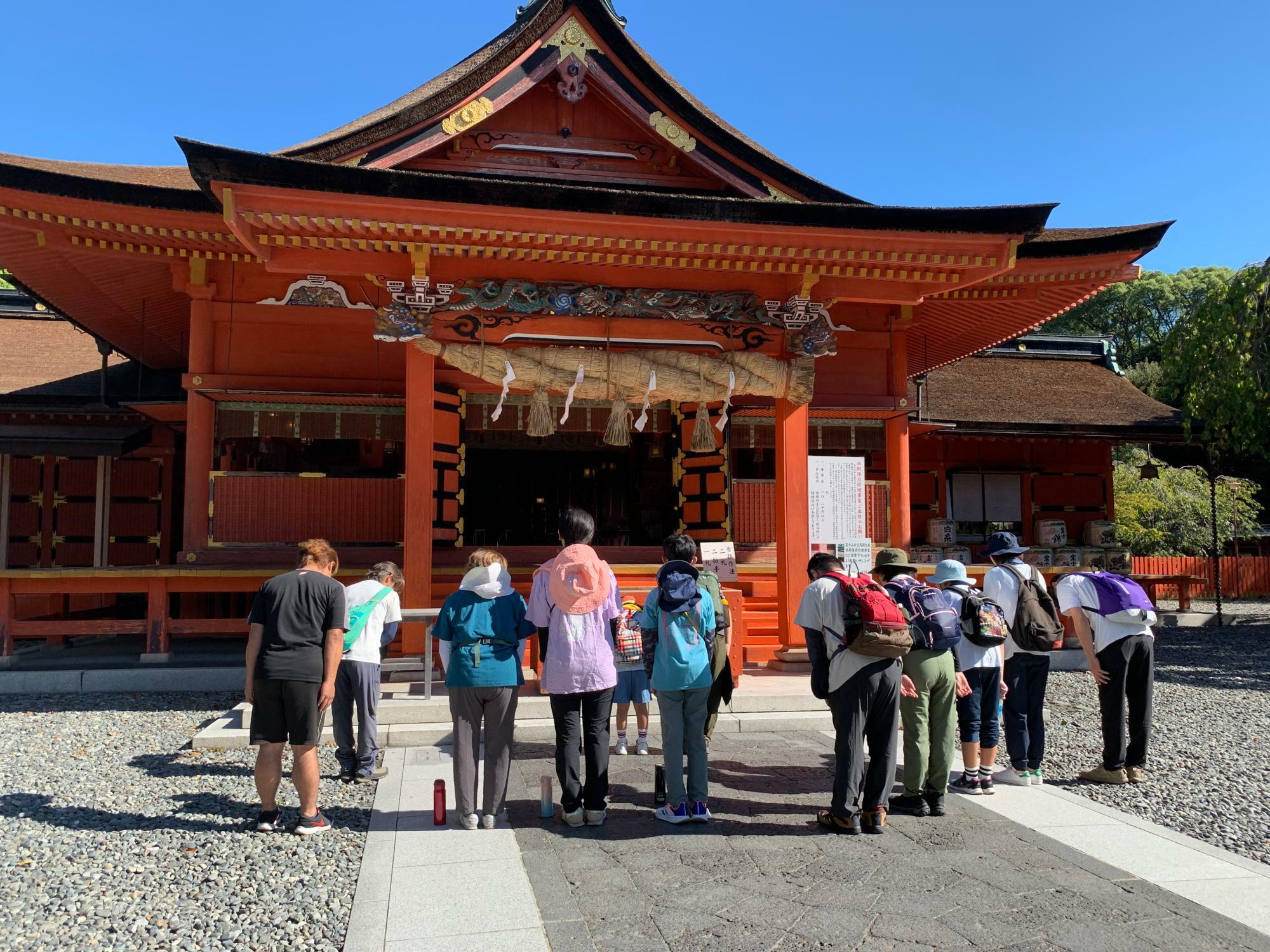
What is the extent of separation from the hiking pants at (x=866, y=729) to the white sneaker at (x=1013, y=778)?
1624mm

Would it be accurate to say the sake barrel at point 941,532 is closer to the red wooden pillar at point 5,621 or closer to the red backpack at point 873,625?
the red backpack at point 873,625

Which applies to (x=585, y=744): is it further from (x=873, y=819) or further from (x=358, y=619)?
(x=358, y=619)

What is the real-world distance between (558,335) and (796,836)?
5.63 metres

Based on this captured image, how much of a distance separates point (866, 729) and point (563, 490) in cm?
1244

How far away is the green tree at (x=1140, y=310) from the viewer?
42.4 metres

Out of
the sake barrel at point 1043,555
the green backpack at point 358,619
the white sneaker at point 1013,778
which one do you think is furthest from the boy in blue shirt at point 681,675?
the sake barrel at point 1043,555

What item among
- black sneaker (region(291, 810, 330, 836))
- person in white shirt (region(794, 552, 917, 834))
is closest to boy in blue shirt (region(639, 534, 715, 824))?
person in white shirt (region(794, 552, 917, 834))

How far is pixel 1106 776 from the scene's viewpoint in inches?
221

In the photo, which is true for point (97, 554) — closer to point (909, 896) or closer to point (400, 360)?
point (400, 360)

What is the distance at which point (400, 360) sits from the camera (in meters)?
10.1

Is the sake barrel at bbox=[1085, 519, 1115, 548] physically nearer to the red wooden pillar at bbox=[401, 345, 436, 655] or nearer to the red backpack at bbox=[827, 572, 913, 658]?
the red wooden pillar at bbox=[401, 345, 436, 655]

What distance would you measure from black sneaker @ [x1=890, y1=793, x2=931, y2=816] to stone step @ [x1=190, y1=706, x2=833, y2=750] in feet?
5.91

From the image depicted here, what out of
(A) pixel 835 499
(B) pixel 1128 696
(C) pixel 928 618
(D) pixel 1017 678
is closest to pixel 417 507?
(A) pixel 835 499

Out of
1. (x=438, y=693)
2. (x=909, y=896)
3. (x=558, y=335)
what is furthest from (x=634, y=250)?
(x=909, y=896)
